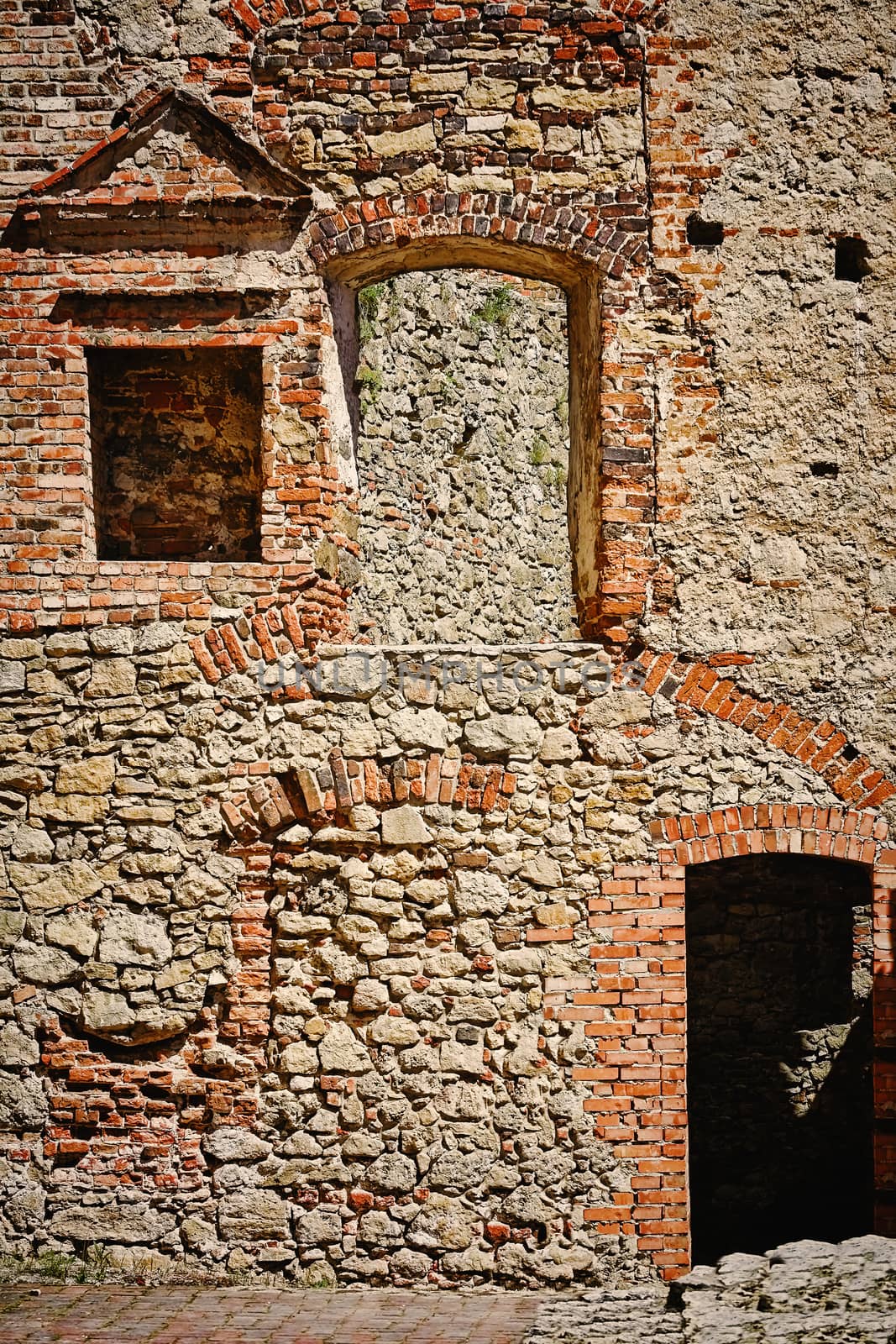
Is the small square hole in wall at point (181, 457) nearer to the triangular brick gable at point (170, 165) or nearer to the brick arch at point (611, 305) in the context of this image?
the triangular brick gable at point (170, 165)

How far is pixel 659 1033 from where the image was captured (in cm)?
527

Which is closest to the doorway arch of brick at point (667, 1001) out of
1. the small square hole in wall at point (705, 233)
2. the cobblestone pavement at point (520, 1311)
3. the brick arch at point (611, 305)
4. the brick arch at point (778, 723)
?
the brick arch at point (778, 723)

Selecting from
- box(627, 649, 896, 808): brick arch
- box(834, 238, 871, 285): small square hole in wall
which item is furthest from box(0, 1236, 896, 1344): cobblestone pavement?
box(834, 238, 871, 285): small square hole in wall

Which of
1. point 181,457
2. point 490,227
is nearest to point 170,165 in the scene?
point 181,457

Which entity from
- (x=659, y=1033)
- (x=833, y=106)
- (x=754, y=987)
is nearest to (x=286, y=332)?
(x=833, y=106)

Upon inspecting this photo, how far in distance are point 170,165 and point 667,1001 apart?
453 centimetres

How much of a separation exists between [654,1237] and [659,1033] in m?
0.90

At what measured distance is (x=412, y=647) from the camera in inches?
214

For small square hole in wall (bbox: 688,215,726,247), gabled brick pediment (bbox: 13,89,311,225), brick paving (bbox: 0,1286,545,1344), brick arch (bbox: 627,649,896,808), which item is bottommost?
brick paving (bbox: 0,1286,545,1344)

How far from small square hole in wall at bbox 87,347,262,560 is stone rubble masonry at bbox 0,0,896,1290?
45cm

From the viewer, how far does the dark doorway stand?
780cm

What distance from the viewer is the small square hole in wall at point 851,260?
5496 mm

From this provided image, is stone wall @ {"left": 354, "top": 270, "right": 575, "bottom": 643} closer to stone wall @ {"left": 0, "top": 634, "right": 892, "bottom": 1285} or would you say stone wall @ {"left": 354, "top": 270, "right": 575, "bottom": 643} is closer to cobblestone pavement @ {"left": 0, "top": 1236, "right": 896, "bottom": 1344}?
stone wall @ {"left": 0, "top": 634, "right": 892, "bottom": 1285}

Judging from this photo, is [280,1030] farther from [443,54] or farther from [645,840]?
[443,54]
